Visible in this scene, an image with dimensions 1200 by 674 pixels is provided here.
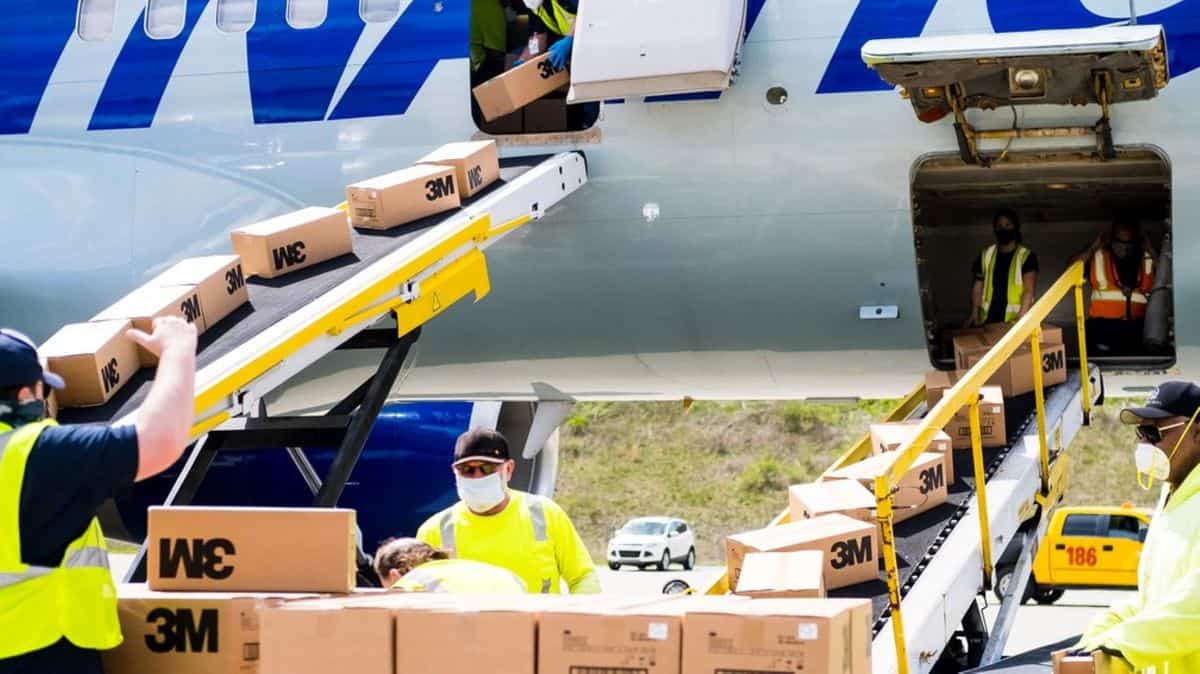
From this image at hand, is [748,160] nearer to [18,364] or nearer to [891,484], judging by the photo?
[891,484]

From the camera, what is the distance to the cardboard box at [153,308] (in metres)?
6.66

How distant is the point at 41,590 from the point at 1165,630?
123 inches

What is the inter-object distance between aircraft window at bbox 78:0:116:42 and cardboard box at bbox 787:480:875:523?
532 centimetres

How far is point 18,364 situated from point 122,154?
18.9ft

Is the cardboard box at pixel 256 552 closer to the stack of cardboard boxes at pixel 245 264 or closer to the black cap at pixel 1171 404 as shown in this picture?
the stack of cardboard boxes at pixel 245 264

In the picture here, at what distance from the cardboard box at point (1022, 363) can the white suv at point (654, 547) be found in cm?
2248

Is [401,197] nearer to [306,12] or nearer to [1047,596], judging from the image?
[306,12]

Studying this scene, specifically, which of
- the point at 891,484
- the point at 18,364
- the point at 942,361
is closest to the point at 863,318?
the point at 942,361

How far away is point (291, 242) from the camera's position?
783 centimetres

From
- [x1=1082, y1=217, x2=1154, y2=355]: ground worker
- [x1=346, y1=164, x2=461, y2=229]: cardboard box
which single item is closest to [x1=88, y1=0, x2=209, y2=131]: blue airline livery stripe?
[x1=346, y1=164, x2=461, y2=229]: cardboard box

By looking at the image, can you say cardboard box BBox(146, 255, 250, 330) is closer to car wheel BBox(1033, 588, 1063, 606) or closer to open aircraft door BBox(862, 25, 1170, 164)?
open aircraft door BBox(862, 25, 1170, 164)

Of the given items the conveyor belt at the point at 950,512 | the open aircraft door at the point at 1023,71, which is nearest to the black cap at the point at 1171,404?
the conveyor belt at the point at 950,512

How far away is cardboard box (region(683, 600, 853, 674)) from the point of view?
15.1 ft

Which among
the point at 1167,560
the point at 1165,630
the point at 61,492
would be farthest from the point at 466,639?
the point at 1167,560
